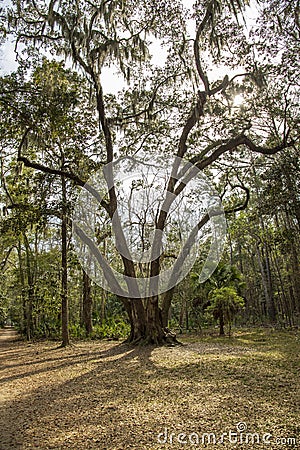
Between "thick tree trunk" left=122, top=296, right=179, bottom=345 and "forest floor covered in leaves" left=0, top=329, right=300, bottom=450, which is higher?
"thick tree trunk" left=122, top=296, right=179, bottom=345

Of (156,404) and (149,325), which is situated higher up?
(149,325)

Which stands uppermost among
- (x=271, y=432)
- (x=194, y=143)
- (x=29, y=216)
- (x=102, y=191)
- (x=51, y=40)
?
(x=51, y=40)

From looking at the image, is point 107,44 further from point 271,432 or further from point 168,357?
point 271,432

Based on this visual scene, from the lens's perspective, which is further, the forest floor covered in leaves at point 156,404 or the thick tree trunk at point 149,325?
the thick tree trunk at point 149,325

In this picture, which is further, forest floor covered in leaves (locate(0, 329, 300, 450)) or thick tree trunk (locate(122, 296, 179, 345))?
thick tree trunk (locate(122, 296, 179, 345))

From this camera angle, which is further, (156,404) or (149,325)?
(149,325)

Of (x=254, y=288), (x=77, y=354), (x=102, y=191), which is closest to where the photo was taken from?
(x=77, y=354)

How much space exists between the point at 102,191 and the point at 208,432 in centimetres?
1160

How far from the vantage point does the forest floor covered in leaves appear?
11.9ft

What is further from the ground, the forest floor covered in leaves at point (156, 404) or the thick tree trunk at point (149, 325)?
the thick tree trunk at point (149, 325)

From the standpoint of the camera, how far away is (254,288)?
31.7m

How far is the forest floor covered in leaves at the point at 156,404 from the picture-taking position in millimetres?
3627

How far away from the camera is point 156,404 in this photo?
4.85 meters

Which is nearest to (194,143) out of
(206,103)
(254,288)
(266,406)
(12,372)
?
(206,103)
